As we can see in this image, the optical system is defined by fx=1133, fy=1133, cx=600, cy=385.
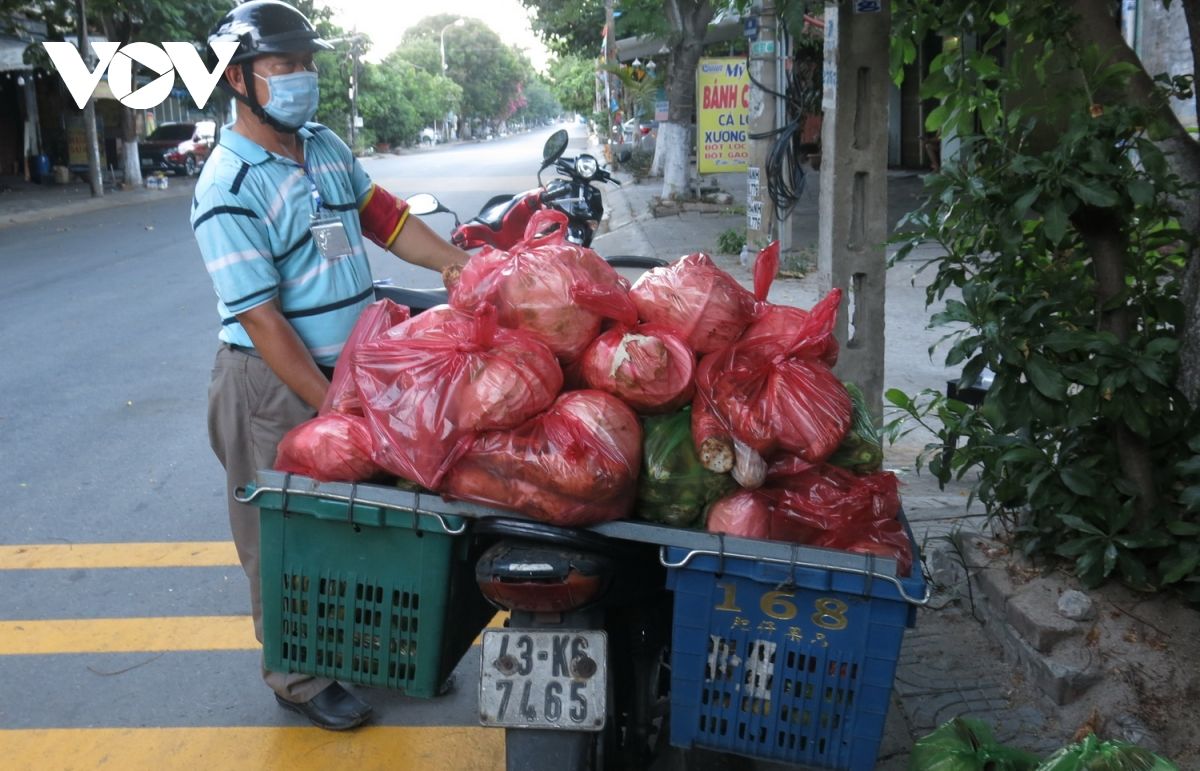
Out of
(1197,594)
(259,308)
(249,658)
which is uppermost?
(259,308)

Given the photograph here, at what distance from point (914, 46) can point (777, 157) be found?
705 centimetres

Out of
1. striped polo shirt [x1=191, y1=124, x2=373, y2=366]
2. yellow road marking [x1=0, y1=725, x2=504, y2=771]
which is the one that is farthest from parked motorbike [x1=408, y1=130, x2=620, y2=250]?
yellow road marking [x1=0, y1=725, x2=504, y2=771]

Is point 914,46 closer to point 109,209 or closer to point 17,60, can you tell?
point 109,209

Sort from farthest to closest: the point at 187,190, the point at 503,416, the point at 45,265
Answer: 1. the point at 187,190
2. the point at 45,265
3. the point at 503,416

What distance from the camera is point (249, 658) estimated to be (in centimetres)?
376

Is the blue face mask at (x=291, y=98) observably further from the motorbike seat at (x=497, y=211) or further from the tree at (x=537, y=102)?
the tree at (x=537, y=102)

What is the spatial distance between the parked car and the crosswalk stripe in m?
30.3

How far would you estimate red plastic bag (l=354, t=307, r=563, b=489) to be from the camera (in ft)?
7.34

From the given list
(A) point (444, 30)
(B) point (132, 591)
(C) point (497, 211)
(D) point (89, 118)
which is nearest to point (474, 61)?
(A) point (444, 30)

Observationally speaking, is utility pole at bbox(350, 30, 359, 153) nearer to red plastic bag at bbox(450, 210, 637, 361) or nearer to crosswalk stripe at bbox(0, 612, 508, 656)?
crosswalk stripe at bbox(0, 612, 508, 656)

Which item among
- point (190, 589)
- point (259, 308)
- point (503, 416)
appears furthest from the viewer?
point (190, 589)

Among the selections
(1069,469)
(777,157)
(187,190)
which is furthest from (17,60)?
(1069,469)

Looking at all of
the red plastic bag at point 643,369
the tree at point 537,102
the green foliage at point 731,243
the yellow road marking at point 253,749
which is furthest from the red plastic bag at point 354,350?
the tree at point 537,102

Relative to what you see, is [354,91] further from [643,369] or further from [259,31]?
[643,369]
